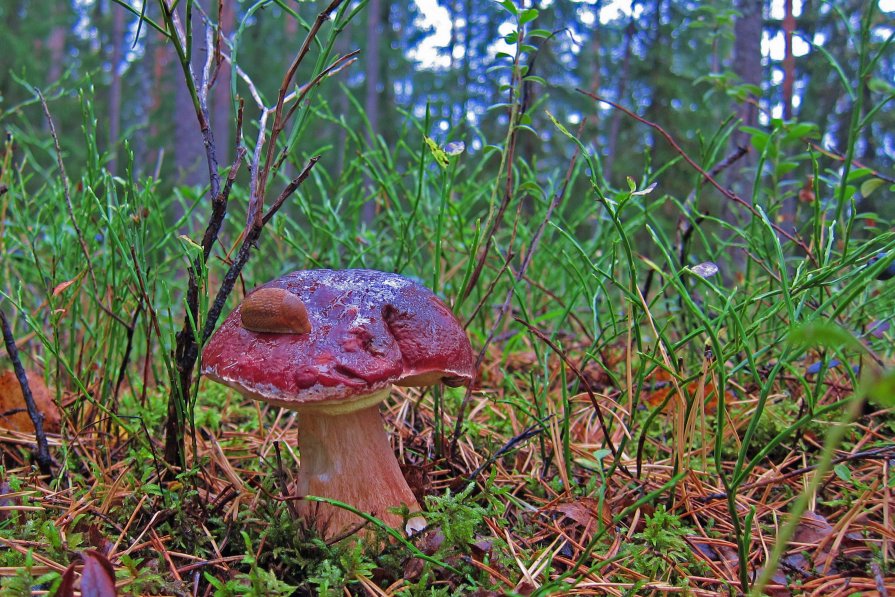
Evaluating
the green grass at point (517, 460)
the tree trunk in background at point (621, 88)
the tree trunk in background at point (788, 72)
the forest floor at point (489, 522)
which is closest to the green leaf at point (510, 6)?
the green grass at point (517, 460)

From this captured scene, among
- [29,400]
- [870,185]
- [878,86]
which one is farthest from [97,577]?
[878,86]

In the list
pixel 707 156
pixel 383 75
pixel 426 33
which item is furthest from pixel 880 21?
pixel 426 33

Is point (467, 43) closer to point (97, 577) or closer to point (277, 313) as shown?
point (277, 313)

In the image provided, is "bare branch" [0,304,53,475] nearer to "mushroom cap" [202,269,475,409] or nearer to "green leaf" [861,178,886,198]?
"mushroom cap" [202,269,475,409]

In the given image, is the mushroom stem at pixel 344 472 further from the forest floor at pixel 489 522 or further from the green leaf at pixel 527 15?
the green leaf at pixel 527 15

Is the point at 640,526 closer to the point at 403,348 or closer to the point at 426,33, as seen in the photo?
the point at 403,348
